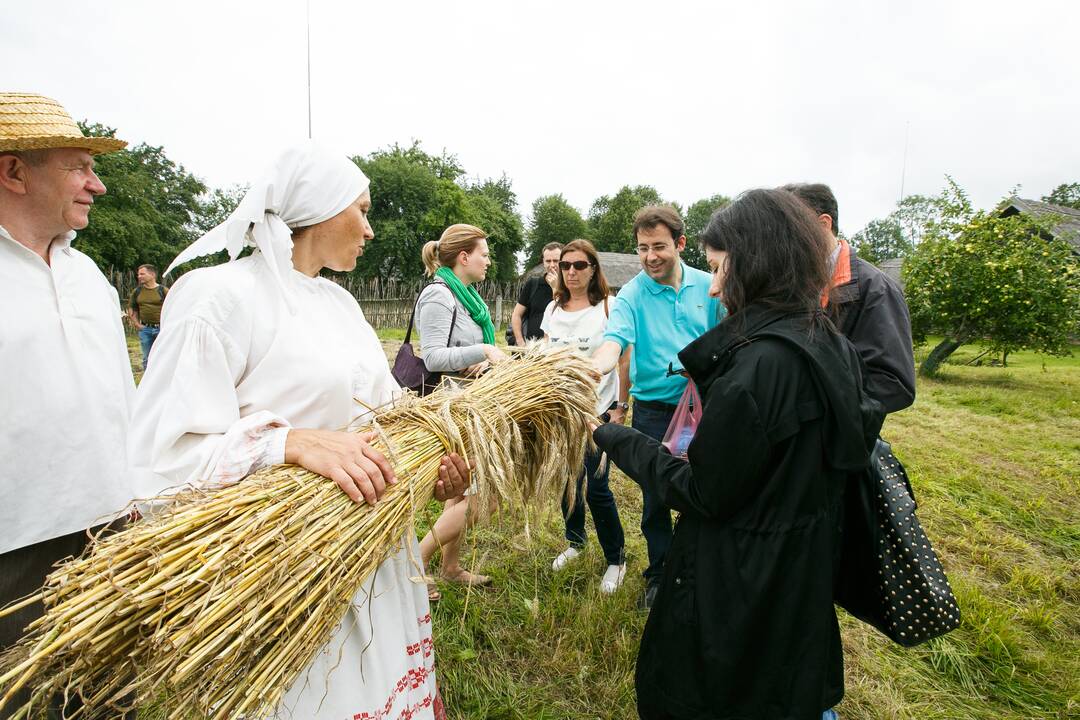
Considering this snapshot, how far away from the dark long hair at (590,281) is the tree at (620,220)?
4515cm

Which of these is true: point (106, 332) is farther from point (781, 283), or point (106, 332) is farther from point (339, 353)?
point (781, 283)

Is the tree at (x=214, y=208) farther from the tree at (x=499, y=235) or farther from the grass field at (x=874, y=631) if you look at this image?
the grass field at (x=874, y=631)

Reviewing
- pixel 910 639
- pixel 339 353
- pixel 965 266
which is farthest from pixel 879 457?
pixel 965 266

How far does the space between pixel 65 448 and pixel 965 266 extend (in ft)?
42.7

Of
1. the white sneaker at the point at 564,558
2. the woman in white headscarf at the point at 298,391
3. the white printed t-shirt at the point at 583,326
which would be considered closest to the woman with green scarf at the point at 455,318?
the white sneaker at the point at 564,558

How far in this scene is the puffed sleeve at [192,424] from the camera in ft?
3.58

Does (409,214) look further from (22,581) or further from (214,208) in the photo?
(22,581)

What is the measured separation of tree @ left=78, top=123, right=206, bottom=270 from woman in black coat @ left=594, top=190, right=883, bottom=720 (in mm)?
17510

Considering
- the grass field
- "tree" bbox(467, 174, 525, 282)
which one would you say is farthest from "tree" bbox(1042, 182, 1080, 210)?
the grass field

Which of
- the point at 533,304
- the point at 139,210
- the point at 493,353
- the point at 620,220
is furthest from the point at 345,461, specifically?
the point at 620,220

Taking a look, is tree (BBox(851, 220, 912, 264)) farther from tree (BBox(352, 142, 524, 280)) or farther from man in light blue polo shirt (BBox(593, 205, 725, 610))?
man in light blue polo shirt (BBox(593, 205, 725, 610))

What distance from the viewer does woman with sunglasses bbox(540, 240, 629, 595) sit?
114 inches

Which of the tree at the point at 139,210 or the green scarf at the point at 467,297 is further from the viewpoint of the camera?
the tree at the point at 139,210

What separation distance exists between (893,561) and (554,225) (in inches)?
1883
